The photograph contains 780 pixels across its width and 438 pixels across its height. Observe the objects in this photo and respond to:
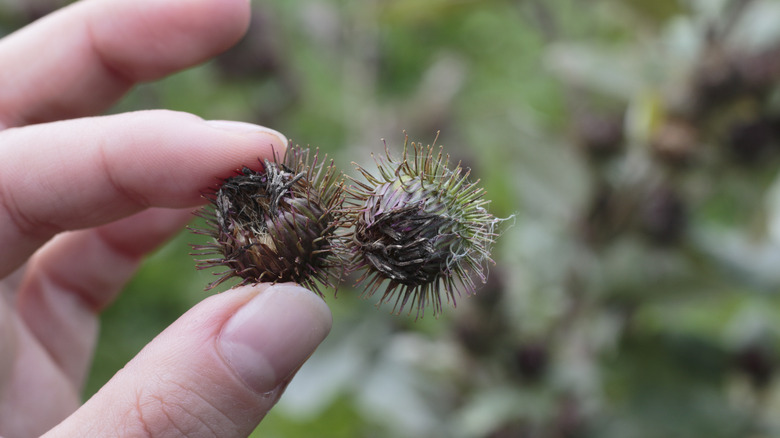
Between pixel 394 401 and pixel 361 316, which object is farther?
pixel 361 316

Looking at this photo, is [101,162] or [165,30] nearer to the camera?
[101,162]

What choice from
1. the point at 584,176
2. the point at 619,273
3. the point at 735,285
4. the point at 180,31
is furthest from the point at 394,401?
the point at 180,31

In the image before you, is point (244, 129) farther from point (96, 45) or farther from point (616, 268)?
point (616, 268)

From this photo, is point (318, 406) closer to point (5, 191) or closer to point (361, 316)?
point (361, 316)

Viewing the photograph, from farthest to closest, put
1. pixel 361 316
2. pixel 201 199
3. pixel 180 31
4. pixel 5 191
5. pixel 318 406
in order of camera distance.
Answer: pixel 361 316, pixel 318 406, pixel 180 31, pixel 201 199, pixel 5 191

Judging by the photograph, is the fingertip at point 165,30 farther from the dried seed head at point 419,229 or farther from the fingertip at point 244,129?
the dried seed head at point 419,229

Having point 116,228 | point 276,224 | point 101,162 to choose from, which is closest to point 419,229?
point 276,224
